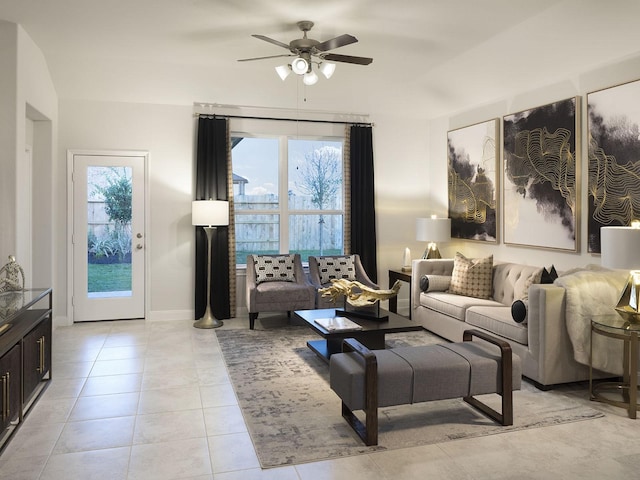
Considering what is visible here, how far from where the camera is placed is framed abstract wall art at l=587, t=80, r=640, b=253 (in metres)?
4.11

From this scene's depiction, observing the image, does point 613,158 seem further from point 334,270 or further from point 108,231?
point 108,231

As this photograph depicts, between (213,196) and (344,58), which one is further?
(213,196)

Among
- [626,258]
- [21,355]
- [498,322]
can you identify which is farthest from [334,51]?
[21,355]

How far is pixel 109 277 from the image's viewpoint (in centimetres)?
630

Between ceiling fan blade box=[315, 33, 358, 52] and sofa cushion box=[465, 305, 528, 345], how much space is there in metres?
2.60

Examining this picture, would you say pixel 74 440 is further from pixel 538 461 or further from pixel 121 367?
pixel 538 461

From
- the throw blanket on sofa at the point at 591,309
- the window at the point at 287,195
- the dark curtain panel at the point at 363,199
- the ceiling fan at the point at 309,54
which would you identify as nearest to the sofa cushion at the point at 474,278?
the throw blanket on sofa at the point at 591,309

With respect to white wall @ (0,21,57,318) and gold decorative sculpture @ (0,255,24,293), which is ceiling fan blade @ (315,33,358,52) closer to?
white wall @ (0,21,57,318)

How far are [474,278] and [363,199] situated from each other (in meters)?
2.16

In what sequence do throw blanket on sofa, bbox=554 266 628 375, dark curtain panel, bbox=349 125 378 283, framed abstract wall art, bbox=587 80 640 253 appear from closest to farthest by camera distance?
throw blanket on sofa, bbox=554 266 628 375 → framed abstract wall art, bbox=587 80 640 253 → dark curtain panel, bbox=349 125 378 283

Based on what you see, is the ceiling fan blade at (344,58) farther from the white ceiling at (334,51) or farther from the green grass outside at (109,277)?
the green grass outside at (109,277)

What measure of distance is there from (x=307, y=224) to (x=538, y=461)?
4.72 m

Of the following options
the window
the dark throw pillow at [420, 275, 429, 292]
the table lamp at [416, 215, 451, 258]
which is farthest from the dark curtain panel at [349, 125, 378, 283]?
the dark throw pillow at [420, 275, 429, 292]

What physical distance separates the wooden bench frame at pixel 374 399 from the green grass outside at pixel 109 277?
149 inches
